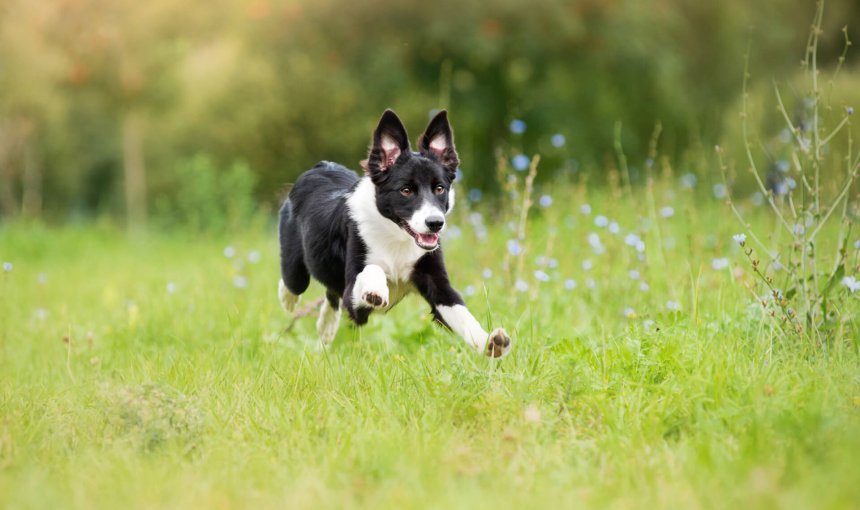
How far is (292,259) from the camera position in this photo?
5.27m

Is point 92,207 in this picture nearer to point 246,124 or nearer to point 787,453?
point 246,124

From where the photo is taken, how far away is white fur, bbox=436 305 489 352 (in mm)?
3939

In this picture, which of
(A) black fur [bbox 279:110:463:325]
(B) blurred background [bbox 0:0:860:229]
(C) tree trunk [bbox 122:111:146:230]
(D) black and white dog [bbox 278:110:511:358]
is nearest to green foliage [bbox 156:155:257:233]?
(B) blurred background [bbox 0:0:860:229]

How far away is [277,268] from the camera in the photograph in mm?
7711

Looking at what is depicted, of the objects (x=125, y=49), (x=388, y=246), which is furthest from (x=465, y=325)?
(x=125, y=49)

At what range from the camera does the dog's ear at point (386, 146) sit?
4.27 meters

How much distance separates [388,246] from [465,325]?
57cm

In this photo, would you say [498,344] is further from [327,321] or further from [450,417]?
[327,321]

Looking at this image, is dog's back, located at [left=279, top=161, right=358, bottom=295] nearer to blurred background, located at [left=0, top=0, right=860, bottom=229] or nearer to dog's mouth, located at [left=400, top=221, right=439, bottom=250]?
dog's mouth, located at [left=400, top=221, right=439, bottom=250]

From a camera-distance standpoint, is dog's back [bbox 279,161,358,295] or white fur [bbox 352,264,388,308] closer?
white fur [bbox 352,264,388,308]

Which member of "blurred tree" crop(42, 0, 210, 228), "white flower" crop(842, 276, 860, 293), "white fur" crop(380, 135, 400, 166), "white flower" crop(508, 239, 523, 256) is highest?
"blurred tree" crop(42, 0, 210, 228)

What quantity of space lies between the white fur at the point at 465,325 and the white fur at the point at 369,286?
12.7 inches

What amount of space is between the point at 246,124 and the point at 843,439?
43.3 feet

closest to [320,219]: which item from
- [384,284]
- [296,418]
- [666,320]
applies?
[384,284]
